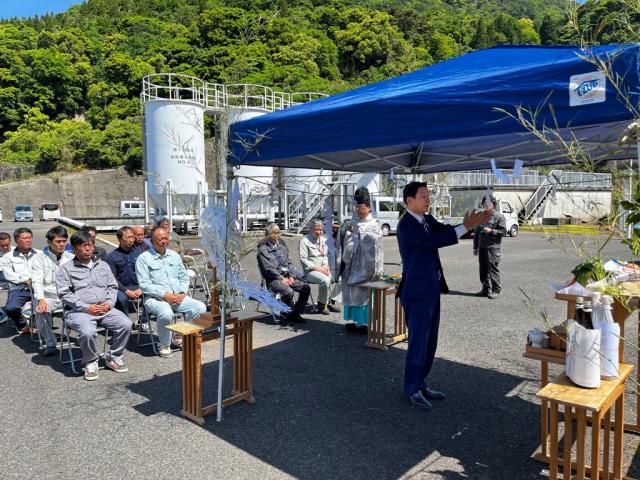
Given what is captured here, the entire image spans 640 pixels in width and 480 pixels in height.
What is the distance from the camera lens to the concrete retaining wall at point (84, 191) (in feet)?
131

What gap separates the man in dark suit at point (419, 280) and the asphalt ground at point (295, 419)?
1.08ft

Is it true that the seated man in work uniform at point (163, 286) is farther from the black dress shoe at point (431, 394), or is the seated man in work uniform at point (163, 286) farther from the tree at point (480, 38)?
the tree at point (480, 38)

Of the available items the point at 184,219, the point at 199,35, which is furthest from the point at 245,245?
the point at 199,35

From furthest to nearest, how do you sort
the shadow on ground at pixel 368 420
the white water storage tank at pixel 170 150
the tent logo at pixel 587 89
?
the white water storage tank at pixel 170 150 → the shadow on ground at pixel 368 420 → the tent logo at pixel 587 89

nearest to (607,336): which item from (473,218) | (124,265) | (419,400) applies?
(473,218)

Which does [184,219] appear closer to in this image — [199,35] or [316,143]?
[316,143]

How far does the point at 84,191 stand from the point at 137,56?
24.1 meters

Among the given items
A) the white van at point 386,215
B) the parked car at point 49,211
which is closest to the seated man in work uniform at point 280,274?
the white van at point 386,215

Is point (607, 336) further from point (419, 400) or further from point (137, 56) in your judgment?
point (137, 56)

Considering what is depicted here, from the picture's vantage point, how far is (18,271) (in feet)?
19.2

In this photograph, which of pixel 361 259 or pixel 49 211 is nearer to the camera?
pixel 361 259

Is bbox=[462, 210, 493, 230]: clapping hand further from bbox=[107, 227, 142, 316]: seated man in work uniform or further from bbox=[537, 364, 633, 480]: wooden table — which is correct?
bbox=[107, 227, 142, 316]: seated man in work uniform

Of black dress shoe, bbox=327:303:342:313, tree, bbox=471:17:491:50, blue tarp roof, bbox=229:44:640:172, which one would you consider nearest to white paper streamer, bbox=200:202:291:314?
blue tarp roof, bbox=229:44:640:172

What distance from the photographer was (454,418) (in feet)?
11.7
